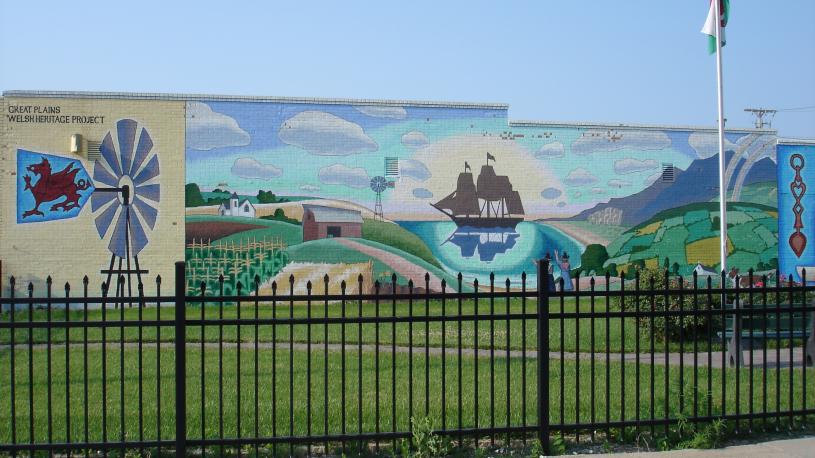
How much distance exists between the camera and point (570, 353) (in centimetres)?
1331

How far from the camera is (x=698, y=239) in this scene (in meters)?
26.8

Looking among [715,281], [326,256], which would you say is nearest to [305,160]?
[326,256]

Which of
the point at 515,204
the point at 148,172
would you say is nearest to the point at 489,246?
the point at 515,204

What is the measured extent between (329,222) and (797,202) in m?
16.4

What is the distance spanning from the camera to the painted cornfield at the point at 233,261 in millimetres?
23656

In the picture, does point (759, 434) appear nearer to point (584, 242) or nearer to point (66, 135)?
point (584, 242)

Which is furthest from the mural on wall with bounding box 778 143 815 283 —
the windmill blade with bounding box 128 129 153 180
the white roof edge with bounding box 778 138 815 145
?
the windmill blade with bounding box 128 129 153 180

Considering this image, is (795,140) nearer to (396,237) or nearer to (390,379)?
(396,237)

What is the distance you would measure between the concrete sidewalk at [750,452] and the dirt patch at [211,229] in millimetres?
18526

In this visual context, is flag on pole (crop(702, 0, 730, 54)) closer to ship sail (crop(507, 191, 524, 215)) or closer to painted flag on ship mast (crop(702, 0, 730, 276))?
painted flag on ship mast (crop(702, 0, 730, 276))

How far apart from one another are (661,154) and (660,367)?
16634mm

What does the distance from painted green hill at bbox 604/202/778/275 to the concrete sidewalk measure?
64.4 feet

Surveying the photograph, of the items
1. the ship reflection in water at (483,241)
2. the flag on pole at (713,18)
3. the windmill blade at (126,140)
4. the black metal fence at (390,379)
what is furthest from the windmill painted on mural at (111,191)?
the flag on pole at (713,18)

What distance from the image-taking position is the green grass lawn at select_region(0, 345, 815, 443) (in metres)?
7.65
